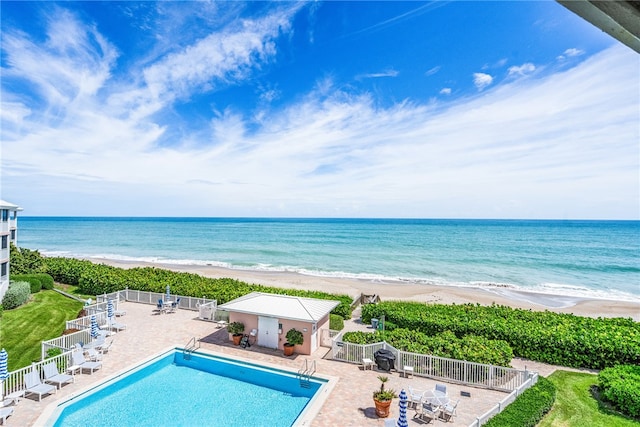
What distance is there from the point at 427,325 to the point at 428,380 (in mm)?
5262

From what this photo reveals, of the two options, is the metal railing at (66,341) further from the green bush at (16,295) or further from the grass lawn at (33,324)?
the green bush at (16,295)

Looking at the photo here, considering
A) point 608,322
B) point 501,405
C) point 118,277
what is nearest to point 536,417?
point 501,405

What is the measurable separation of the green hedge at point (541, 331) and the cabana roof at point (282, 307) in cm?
544

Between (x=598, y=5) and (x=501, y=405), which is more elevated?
(x=598, y=5)

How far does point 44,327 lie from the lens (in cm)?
2014

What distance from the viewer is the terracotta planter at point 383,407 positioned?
39.4 ft

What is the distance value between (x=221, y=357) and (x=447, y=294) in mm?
25284

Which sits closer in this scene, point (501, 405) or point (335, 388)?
point (501, 405)

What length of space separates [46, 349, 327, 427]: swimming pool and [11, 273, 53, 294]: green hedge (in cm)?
1706

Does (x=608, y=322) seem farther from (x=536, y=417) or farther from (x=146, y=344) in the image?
(x=146, y=344)

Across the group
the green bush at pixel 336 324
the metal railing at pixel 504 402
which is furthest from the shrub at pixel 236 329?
the metal railing at pixel 504 402

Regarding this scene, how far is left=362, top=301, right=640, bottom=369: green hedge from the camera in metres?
16.6

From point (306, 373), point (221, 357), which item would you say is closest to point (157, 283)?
point (221, 357)

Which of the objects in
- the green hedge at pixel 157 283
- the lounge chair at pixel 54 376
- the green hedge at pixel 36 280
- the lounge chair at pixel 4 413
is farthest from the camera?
→ the green hedge at pixel 36 280
